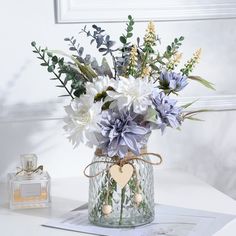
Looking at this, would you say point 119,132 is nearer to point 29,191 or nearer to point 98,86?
point 98,86

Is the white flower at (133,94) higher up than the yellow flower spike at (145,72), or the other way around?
the yellow flower spike at (145,72)

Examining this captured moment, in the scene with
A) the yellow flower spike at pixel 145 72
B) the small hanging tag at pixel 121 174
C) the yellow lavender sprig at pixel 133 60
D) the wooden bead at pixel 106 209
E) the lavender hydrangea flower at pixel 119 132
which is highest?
the yellow lavender sprig at pixel 133 60

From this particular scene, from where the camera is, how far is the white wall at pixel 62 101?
1.66 meters

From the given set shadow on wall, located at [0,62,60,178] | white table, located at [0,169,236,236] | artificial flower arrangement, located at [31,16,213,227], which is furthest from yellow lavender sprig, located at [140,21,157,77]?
shadow on wall, located at [0,62,60,178]

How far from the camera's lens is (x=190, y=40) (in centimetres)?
177

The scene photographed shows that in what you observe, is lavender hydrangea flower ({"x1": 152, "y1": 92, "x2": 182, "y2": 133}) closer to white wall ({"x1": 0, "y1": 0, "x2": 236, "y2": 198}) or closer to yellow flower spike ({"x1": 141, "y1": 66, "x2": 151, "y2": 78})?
yellow flower spike ({"x1": 141, "y1": 66, "x2": 151, "y2": 78})

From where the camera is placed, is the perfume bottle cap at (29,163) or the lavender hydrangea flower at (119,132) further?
the perfume bottle cap at (29,163)

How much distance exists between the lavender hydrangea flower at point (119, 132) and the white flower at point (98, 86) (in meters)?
0.04

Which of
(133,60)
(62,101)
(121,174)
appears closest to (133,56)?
(133,60)

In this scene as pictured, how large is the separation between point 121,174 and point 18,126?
0.53 m

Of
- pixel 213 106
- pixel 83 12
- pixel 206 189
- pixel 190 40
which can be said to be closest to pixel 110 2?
pixel 83 12

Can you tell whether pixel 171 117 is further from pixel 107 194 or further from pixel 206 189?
pixel 206 189

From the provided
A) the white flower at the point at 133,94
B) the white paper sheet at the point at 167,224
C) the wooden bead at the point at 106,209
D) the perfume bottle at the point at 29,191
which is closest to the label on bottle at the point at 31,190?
the perfume bottle at the point at 29,191

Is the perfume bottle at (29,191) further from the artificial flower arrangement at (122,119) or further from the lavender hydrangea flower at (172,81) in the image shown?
the lavender hydrangea flower at (172,81)
